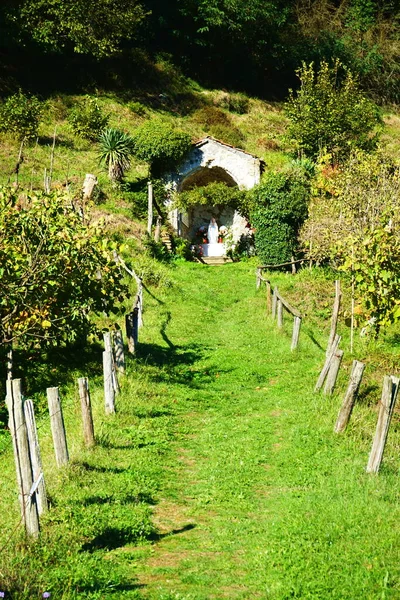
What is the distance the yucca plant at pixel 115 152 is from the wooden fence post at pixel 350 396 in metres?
27.5

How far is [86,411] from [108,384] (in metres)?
2.05

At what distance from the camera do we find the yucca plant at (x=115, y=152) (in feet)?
124

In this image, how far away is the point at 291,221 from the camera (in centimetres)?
3522

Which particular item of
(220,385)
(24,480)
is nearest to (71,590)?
(24,480)

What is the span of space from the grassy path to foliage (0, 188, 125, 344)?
2284 millimetres

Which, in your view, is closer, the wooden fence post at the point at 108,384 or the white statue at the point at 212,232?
the wooden fence post at the point at 108,384

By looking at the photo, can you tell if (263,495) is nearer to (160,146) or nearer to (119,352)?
(119,352)

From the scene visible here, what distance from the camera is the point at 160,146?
38719 mm

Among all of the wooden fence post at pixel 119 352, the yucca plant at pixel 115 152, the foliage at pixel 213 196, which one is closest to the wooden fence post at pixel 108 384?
the wooden fence post at pixel 119 352

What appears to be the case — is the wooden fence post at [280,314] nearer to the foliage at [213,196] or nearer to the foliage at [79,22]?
the foliage at [213,196]

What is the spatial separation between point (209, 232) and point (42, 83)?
63.5 feet

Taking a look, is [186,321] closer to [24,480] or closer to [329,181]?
[329,181]

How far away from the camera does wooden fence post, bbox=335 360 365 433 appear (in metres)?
12.2

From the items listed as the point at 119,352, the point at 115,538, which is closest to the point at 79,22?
the point at 119,352
